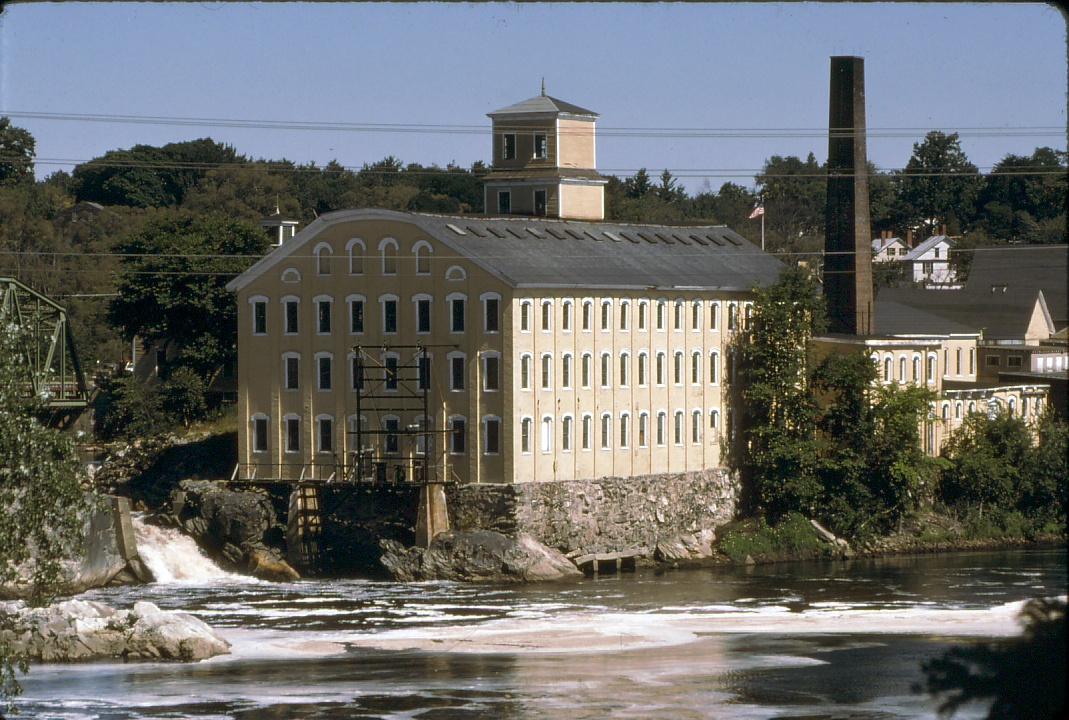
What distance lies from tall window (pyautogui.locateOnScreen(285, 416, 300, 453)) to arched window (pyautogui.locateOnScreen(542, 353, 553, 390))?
993 centimetres

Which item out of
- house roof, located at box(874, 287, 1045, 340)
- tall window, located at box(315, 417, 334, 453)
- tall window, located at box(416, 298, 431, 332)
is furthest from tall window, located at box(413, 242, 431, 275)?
house roof, located at box(874, 287, 1045, 340)

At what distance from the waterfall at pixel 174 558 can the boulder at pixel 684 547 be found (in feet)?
51.1

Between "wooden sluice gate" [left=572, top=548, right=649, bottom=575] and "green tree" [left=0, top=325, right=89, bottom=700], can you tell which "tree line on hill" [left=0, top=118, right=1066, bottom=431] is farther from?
"green tree" [left=0, top=325, right=89, bottom=700]

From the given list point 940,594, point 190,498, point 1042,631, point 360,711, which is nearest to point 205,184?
point 190,498

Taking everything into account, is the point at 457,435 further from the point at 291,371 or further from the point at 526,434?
the point at 291,371

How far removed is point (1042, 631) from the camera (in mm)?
20297

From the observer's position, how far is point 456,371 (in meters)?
70.9

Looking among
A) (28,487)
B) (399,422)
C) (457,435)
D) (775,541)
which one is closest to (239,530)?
(399,422)

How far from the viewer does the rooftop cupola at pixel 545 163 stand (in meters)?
82.2

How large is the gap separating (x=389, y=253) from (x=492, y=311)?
4.79m

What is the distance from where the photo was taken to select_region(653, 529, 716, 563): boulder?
7338 cm

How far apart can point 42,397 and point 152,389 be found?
45.4 metres

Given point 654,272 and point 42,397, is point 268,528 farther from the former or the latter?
point 42,397

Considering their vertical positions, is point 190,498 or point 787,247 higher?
point 787,247
